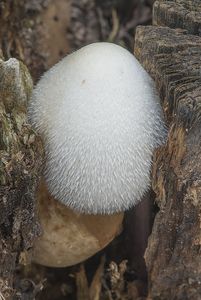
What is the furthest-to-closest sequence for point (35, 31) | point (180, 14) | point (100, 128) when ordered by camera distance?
point (35, 31) → point (180, 14) → point (100, 128)

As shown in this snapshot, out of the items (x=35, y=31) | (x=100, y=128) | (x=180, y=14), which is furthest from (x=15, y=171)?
(x=35, y=31)

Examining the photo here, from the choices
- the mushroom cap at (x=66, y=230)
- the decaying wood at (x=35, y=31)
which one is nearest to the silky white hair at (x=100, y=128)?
the mushroom cap at (x=66, y=230)

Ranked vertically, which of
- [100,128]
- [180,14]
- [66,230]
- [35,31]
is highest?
[180,14]

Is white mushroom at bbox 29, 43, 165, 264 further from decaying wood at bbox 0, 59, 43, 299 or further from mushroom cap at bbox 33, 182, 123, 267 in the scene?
mushroom cap at bbox 33, 182, 123, 267

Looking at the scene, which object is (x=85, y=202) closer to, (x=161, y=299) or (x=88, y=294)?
(x=161, y=299)

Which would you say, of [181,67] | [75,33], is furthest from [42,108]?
[75,33]

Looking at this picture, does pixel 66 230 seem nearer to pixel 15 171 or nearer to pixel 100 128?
pixel 15 171

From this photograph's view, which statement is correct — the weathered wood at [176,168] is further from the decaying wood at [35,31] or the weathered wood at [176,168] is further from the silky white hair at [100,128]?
the decaying wood at [35,31]
